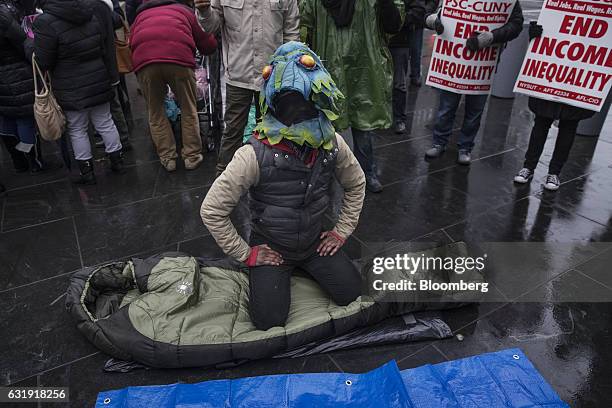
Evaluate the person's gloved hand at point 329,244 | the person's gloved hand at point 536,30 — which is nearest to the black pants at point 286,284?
the person's gloved hand at point 329,244

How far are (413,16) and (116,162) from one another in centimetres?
330

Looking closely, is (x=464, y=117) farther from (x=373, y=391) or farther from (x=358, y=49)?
(x=373, y=391)

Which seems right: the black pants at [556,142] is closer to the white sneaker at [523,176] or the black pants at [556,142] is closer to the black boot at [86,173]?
the white sneaker at [523,176]

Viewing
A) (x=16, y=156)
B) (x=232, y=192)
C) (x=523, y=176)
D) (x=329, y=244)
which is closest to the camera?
(x=232, y=192)

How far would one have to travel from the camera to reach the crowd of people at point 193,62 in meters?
3.82

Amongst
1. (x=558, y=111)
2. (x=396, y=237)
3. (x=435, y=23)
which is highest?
(x=435, y=23)

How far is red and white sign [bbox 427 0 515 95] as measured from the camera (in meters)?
4.44

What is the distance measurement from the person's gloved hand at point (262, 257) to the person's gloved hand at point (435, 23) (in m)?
3.20

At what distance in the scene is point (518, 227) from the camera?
3967 mm

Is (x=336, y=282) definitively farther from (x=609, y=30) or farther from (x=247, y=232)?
(x=609, y=30)

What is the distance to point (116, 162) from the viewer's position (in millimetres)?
4859

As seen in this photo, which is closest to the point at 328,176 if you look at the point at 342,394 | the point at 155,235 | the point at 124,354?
the point at 342,394

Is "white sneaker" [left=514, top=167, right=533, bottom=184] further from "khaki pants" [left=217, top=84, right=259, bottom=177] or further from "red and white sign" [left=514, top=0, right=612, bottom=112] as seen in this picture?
"khaki pants" [left=217, top=84, right=259, bottom=177]

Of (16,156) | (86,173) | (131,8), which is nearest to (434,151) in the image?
(86,173)
